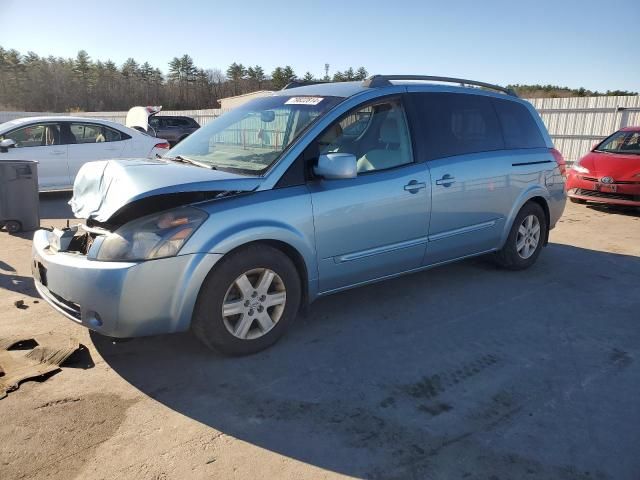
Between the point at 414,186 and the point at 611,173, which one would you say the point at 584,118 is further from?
the point at 414,186

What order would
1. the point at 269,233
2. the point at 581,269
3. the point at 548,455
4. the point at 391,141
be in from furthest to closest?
the point at 581,269
the point at 391,141
the point at 269,233
the point at 548,455

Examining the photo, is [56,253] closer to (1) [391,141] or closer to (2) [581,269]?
(1) [391,141]

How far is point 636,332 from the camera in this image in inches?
152

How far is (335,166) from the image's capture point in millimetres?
3412

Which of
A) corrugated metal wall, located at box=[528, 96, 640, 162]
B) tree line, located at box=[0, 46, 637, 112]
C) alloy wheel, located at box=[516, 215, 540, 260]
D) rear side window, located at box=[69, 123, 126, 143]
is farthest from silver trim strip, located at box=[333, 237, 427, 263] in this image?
tree line, located at box=[0, 46, 637, 112]

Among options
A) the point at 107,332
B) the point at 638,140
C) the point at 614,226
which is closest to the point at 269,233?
the point at 107,332

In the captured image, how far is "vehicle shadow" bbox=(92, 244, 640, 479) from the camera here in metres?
2.42

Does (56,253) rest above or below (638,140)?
below

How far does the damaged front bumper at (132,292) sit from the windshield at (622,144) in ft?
29.8

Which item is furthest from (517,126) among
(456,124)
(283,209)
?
(283,209)

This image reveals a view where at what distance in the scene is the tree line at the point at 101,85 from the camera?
6406cm

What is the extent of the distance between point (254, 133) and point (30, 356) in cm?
225

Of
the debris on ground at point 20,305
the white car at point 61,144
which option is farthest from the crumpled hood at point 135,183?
the white car at point 61,144

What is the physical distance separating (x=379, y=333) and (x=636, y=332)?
200 centimetres
